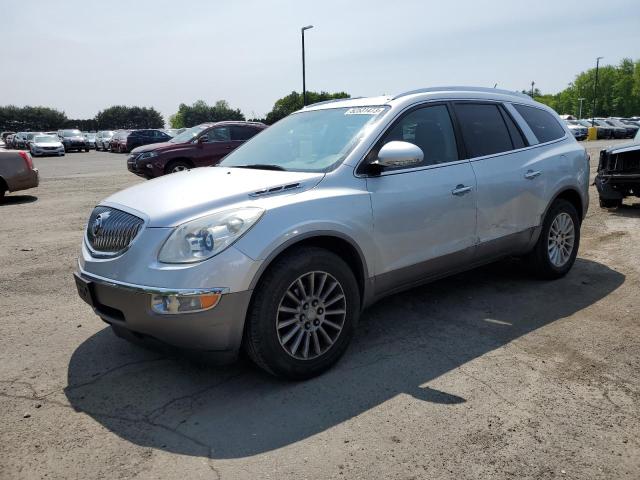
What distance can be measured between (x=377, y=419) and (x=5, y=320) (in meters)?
3.33

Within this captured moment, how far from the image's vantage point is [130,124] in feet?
315

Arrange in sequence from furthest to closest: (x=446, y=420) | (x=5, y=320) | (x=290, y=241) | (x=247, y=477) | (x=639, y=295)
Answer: (x=639, y=295)
(x=5, y=320)
(x=290, y=241)
(x=446, y=420)
(x=247, y=477)

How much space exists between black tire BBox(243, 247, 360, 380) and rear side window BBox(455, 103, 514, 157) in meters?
1.77

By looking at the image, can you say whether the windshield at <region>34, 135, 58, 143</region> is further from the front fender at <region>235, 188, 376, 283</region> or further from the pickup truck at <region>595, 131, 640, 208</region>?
the front fender at <region>235, 188, 376, 283</region>

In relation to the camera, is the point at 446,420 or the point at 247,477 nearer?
the point at 247,477

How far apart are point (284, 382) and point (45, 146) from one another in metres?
35.4

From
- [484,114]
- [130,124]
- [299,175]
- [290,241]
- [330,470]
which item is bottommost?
[330,470]

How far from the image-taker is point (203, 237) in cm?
305

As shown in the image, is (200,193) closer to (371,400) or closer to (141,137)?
(371,400)

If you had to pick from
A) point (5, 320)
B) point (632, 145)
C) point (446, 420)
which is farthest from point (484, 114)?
point (632, 145)

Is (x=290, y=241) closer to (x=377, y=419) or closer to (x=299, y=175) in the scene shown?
(x=299, y=175)

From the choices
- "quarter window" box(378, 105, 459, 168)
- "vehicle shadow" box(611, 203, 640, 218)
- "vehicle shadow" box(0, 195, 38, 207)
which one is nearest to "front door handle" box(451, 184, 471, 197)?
"quarter window" box(378, 105, 459, 168)

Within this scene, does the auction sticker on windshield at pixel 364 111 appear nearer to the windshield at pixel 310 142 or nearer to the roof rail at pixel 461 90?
the windshield at pixel 310 142

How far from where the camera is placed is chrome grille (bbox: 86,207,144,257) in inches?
128
